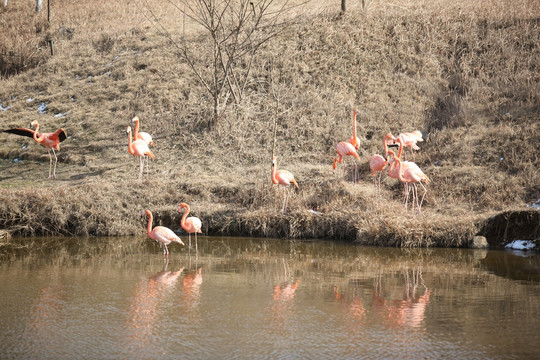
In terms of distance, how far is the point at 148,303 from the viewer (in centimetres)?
820

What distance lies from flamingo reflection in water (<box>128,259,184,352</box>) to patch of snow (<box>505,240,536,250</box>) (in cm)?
598

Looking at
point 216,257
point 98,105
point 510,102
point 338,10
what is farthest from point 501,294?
point 338,10

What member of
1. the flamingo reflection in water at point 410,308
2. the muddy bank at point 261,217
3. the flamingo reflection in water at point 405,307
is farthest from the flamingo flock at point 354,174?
the flamingo reflection in water at point 410,308

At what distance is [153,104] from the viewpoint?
2022 cm

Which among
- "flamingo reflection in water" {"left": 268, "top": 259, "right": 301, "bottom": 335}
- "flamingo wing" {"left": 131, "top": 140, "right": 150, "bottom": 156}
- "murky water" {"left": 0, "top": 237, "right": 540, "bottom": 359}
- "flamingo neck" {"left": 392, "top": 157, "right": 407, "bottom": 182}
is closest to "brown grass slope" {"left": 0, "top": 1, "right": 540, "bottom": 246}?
"flamingo neck" {"left": 392, "top": 157, "right": 407, "bottom": 182}

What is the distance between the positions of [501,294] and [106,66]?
58.8 feet

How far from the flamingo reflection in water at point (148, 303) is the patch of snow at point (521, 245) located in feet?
19.6

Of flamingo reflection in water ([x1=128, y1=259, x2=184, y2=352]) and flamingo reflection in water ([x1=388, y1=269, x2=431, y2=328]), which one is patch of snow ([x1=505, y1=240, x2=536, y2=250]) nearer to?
flamingo reflection in water ([x1=388, y1=269, x2=431, y2=328])

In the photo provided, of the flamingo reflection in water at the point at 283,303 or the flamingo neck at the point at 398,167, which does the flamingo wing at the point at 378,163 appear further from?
the flamingo reflection in water at the point at 283,303

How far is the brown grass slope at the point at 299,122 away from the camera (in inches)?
514

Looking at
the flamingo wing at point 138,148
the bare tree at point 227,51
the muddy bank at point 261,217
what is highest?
the bare tree at point 227,51

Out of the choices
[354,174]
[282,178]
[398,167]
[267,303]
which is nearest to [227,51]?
[354,174]

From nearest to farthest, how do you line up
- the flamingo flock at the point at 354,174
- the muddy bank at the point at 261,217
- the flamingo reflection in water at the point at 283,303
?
the flamingo reflection in water at the point at 283,303
the flamingo flock at the point at 354,174
the muddy bank at the point at 261,217

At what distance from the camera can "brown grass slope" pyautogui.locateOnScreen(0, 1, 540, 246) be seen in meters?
13.1
